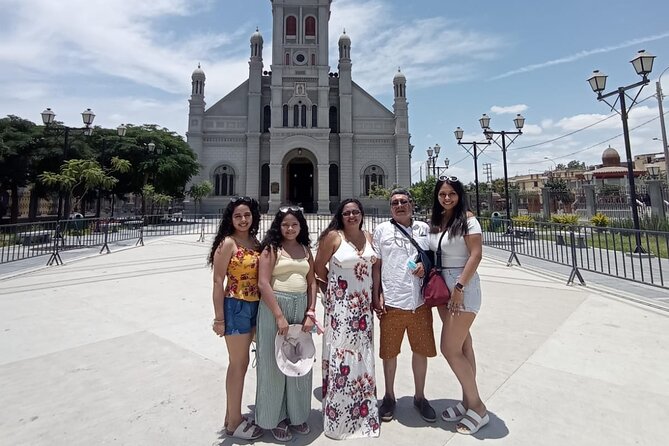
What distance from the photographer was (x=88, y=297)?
5.88 meters

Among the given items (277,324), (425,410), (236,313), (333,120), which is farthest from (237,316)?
(333,120)

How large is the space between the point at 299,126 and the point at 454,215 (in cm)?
3049

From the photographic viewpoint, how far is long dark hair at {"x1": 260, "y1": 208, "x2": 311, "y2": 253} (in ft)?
7.68

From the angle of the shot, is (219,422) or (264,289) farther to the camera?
(219,422)

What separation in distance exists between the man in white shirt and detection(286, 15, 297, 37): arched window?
117ft

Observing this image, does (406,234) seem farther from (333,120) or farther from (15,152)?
(333,120)

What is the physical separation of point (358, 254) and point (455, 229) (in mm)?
756

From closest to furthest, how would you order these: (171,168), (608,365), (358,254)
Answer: (358,254) → (608,365) → (171,168)

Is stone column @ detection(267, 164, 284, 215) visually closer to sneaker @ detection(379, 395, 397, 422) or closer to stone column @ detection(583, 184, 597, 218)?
stone column @ detection(583, 184, 597, 218)

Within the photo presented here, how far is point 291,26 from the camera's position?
32719 millimetres

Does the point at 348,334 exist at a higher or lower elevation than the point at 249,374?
higher

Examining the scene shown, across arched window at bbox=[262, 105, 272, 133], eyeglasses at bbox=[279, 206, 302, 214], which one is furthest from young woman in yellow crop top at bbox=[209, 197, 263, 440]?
arched window at bbox=[262, 105, 272, 133]

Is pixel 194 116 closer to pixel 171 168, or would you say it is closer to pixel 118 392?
pixel 171 168

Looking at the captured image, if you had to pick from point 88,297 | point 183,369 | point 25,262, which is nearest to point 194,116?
point 25,262
